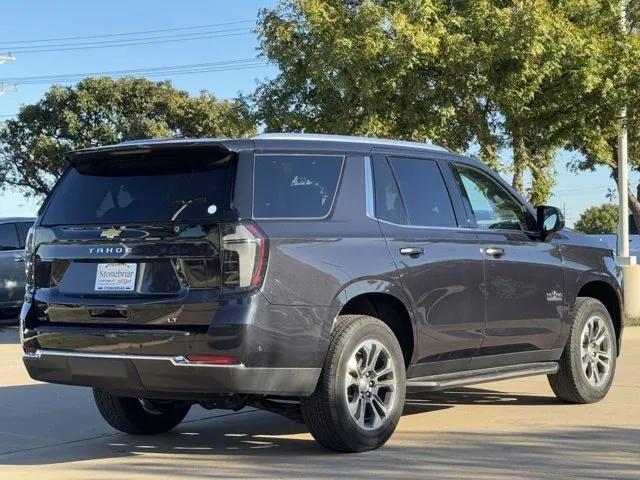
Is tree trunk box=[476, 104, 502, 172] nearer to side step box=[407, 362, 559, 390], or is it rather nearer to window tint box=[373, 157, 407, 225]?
side step box=[407, 362, 559, 390]

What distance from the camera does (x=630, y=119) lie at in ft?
52.5

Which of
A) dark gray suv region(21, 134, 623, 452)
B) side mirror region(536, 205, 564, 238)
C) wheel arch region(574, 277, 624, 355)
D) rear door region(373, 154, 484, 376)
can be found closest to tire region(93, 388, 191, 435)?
dark gray suv region(21, 134, 623, 452)

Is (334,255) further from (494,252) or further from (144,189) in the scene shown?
(494,252)

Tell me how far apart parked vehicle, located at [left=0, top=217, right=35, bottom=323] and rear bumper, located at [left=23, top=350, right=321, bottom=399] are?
10.4 metres

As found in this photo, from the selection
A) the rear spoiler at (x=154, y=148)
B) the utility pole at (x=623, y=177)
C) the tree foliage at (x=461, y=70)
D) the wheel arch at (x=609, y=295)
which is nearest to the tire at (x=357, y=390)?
the rear spoiler at (x=154, y=148)

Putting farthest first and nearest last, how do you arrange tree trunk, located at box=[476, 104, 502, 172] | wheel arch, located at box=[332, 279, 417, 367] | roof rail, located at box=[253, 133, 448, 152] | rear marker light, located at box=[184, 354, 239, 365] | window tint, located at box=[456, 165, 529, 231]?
tree trunk, located at box=[476, 104, 502, 172]
window tint, located at box=[456, 165, 529, 231]
roof rail, located at box=[253, 133, 448, 152]
wheel arch, located at box=[332, 279, 417, 367]
rear marker light, located at box=[184, 354, 239, 365]

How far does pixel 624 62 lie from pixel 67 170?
1013 cm

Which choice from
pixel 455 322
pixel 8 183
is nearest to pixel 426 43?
pixel 455 322

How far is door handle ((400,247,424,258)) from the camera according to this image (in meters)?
6.64

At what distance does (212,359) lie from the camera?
574 cm

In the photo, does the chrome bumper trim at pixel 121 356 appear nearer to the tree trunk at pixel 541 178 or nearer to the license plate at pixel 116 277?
the license plate at pixel 116 277

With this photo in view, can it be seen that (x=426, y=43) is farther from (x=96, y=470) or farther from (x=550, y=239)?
(x=96, y=470)

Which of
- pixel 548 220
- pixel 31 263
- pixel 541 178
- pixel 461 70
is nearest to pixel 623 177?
pixel 541 178

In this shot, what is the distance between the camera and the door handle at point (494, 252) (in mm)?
7311
